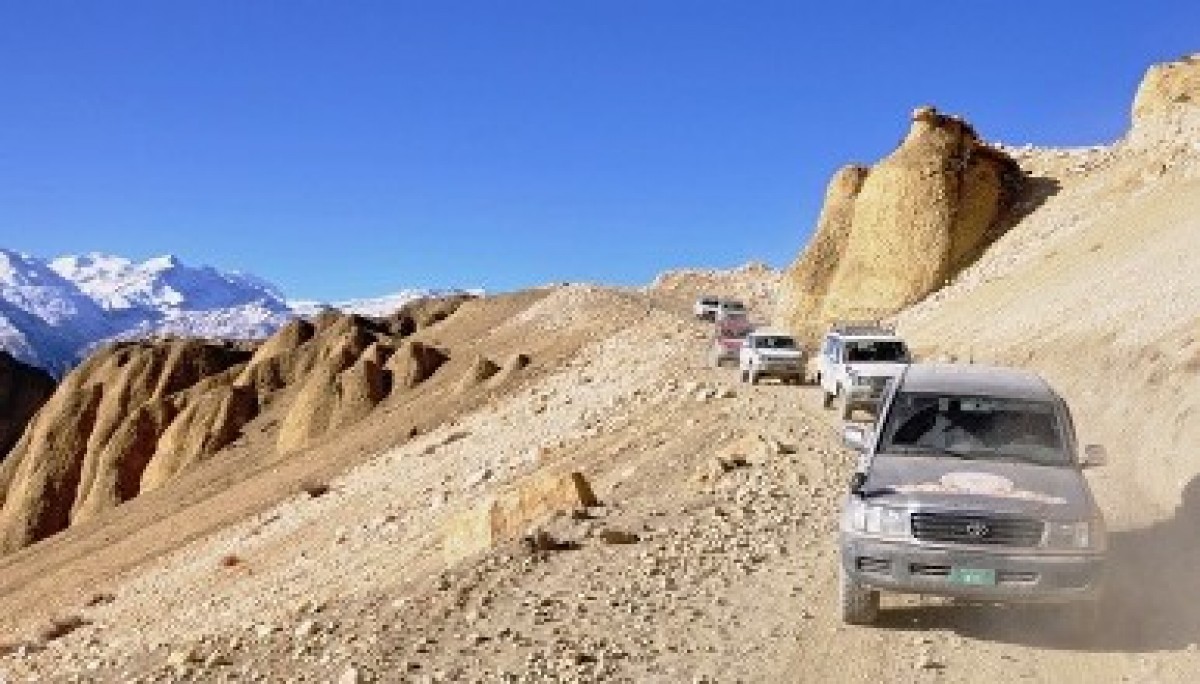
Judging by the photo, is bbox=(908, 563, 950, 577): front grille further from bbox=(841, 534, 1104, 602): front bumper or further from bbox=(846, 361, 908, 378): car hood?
bbox=(846, 361, 908, 378): car hood

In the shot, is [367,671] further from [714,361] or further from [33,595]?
[33,595]

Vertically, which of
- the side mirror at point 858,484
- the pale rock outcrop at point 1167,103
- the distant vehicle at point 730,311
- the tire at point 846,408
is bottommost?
the side mirror at point 858,484

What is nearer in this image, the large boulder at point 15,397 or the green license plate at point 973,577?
the green license plate at point 973,577

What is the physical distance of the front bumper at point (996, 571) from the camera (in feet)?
32.7

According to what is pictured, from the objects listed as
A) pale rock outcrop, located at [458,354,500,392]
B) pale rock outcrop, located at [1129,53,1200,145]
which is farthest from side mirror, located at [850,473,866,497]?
pale rock outcrop, located at [458,354,500,392]

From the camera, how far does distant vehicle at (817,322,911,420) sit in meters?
26.0

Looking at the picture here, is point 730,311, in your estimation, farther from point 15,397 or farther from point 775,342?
point 15,397

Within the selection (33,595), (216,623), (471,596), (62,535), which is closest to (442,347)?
(62,535)

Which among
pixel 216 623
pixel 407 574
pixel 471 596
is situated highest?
pixel 471 596

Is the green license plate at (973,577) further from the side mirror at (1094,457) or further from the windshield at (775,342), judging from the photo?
the windshield at (775,342)

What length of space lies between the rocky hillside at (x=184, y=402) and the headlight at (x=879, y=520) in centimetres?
4838

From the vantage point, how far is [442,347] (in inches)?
3093

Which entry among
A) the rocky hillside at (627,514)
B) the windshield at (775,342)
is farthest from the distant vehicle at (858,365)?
the windshield at (775,342)

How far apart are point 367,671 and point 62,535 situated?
6120 centimetres
